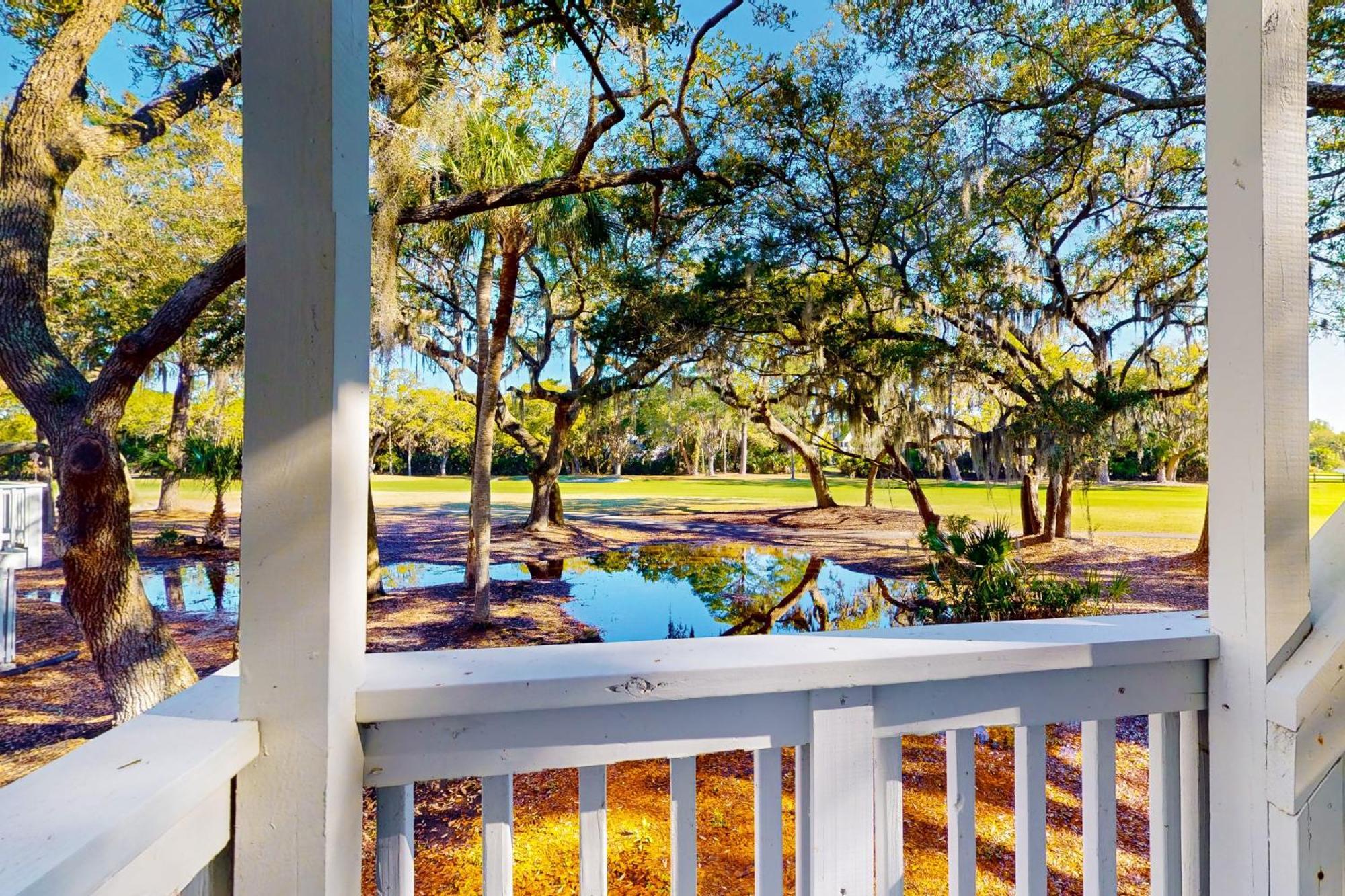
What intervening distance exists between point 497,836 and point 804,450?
27.7 feet

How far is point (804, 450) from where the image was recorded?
8742 millimetres

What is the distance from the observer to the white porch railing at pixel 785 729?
58cm

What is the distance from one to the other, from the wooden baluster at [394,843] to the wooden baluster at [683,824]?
0.94 ft

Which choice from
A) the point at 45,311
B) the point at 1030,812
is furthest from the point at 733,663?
the point at 45,311

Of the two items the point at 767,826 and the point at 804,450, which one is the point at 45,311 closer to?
the point at 767,826

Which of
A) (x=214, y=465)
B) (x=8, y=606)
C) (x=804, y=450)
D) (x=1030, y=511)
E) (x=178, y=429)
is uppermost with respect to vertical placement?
(x=178, y=429)

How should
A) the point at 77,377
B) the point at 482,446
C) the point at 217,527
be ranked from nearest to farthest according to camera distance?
the point at 77,377 → the point at 217,527 → the point at 482,446

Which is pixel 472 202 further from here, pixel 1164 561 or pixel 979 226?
pixel 1164 561

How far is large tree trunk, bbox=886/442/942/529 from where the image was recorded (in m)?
7.34

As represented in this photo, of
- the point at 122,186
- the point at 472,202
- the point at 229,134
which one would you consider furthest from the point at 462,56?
the point at 122,186

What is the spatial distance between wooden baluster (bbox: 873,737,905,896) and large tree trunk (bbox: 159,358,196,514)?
6.61m

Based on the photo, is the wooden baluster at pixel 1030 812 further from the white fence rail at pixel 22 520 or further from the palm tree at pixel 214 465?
the palm tree at pixel 214 465

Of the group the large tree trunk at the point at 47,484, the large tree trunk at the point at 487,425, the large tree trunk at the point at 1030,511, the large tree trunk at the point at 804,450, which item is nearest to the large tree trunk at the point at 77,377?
the large tree trunk at the point at 47,484

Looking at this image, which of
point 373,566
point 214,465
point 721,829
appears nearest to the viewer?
point 721,829
